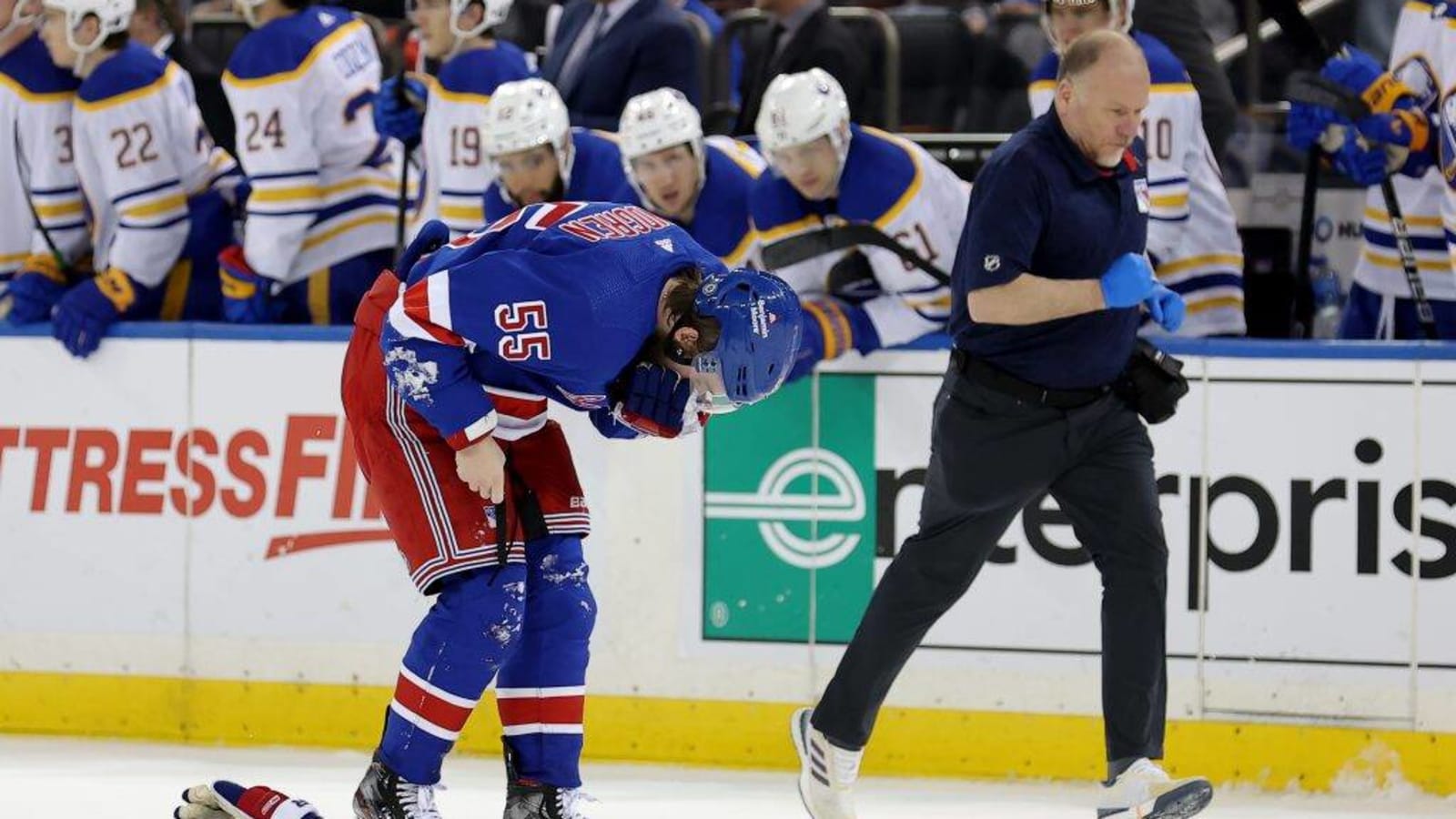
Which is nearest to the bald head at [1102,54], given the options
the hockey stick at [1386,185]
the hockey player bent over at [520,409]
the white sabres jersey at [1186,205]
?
the hockey player bent over at [520,409]

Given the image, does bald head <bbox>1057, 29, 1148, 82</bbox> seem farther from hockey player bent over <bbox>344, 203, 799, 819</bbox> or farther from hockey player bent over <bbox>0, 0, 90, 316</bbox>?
hockey player bent over <bbox>0, 0, 90, 316</bbox>

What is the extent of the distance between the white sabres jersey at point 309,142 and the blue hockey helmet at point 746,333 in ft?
8.52

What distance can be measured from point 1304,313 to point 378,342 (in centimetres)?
287

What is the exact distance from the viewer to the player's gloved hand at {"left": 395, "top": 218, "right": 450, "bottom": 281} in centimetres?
448

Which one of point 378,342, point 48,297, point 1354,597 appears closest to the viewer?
point 378,342

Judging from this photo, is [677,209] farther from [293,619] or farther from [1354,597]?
[1354,597]

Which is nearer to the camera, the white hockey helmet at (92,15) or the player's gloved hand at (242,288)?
the white hockey helmet at (92,15)

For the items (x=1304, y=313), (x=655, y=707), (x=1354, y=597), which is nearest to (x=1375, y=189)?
(x=1304, y=313)

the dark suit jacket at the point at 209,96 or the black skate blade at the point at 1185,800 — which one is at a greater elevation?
the dark suit jacket at the point at 209,96

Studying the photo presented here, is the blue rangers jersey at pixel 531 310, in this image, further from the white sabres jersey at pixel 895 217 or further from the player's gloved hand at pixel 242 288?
the player's gloved hand at pixel 242 288

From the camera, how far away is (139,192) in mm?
6449

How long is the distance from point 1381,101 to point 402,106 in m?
2.62

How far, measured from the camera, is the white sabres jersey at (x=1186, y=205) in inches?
230


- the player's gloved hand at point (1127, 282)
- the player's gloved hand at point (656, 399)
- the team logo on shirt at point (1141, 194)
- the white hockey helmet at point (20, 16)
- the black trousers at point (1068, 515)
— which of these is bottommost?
the black trousers at point (1068, 515)
